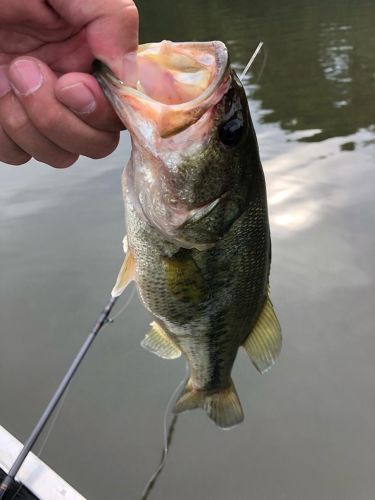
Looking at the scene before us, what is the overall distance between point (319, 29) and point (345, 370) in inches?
575

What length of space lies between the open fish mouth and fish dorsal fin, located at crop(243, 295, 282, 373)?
80 cm

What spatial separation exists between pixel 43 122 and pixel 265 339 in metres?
1.07

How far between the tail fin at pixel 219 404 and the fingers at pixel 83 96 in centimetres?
123

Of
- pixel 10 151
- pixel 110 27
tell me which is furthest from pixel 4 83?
pixel 110 27

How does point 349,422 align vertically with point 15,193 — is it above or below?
below

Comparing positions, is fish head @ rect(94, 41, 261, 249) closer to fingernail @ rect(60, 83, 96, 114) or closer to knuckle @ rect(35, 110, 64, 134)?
fingernail @ rect(60, 83, 96, 114)

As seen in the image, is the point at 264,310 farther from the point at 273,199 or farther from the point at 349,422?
Result: the point at 273,199

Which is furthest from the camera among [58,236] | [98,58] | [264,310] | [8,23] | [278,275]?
[58,236]

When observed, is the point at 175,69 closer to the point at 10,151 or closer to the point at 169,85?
the point at 169,85

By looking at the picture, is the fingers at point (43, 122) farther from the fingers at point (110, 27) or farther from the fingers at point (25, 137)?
the fingers at point (110, 27)

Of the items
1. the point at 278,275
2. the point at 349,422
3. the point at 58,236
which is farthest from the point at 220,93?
the point at 58,236

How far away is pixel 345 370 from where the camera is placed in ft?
12.8

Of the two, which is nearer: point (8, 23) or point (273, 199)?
point (8, 23)

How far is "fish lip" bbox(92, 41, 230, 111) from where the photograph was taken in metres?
1.22
